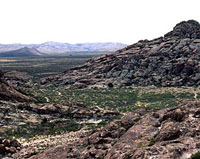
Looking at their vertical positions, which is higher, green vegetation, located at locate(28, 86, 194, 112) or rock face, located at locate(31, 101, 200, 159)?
rock face, located at locate(31, 101, 200, 159)

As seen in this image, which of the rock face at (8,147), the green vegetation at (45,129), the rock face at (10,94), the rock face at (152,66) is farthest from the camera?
the rock face at (152,66)

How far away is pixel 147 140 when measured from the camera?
2172 cm

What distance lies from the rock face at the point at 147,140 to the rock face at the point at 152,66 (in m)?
85.4

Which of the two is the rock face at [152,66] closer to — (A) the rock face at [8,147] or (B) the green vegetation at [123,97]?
(B) the green vegetation at [123,97]

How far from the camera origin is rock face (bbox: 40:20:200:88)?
367ft

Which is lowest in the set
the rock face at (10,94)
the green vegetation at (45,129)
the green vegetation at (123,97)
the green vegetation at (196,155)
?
the green vegetation at (123,97)

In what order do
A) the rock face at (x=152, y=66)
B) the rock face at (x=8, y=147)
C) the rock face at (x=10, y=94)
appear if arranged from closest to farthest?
the rock face at (x=8, y=147)
the rock face at (x=10, y=94)
the rock face at (x=152, y=66)

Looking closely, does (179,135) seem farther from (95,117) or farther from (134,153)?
(95,117)

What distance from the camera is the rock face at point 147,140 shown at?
16609mm

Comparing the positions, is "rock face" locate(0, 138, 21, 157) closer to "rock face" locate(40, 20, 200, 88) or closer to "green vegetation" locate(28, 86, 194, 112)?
"green vegetation" locate(28, 86, 194, 112)

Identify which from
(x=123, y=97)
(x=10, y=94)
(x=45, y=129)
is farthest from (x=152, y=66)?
(x=45, y=129)

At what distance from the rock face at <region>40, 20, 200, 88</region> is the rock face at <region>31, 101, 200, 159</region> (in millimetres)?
85449

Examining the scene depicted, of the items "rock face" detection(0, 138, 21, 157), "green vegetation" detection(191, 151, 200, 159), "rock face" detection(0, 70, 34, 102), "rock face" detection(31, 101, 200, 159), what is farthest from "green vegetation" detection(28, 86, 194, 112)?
"green vegetation" detection(191, 151, 200, 159)

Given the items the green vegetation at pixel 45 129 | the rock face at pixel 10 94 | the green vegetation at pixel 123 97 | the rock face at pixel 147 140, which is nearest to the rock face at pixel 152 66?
the green vegetation at pixel 123 97
